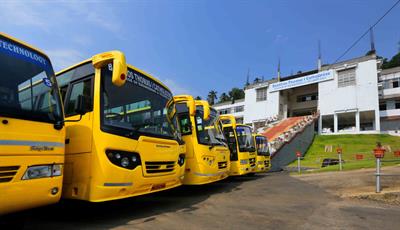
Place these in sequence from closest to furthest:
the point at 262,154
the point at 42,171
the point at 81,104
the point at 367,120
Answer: the point at 42,171
the point at 81,104
the point at 262,154
the point at 367,120

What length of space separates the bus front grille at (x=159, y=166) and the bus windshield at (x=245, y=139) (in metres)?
6.94

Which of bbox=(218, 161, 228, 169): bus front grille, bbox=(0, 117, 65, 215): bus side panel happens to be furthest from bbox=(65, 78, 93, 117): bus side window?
bbox=(218, 161, 228, 169): bus front grille

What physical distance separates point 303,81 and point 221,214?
147 ft

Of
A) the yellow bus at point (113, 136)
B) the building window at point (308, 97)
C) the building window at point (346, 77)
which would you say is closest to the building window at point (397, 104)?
the building window at point (346, 77)

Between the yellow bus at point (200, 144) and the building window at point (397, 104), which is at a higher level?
the building window at point (397, 104)

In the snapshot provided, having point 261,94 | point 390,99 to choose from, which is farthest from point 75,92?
point 390,99

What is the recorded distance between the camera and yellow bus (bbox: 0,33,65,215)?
144 inches

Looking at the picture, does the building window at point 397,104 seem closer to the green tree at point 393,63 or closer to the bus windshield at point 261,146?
the bus windshield at point 261,146

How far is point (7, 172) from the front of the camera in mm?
3617

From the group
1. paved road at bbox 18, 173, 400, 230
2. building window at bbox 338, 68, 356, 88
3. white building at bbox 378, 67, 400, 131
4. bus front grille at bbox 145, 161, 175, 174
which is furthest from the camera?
white building at bbox 378, 67, 400, 131

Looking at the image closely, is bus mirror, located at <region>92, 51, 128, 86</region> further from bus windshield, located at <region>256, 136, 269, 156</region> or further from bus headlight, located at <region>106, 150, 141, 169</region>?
bus windshield, located at <region>256, 136, 269, 156</region>

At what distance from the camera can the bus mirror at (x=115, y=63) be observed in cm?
486

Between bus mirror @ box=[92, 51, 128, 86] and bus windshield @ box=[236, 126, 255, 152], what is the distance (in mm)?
8636

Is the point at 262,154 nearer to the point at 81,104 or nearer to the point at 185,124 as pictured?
the point at 185,124
